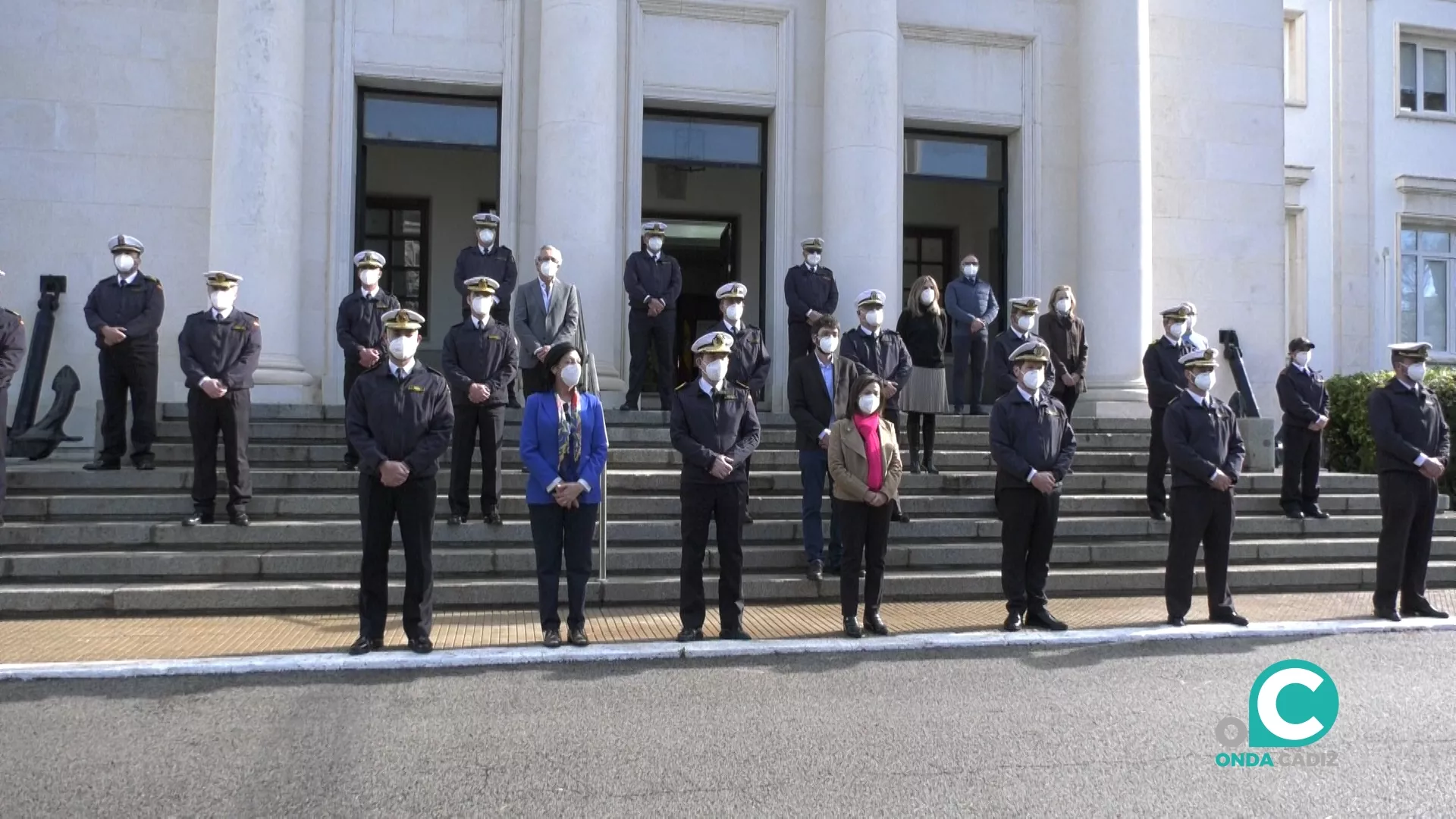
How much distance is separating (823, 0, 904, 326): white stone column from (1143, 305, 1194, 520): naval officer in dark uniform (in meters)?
3.98

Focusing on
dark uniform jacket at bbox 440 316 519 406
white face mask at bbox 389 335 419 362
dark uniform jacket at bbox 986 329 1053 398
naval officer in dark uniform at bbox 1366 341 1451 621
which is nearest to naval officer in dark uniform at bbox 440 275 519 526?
dark uniform jacket at bbox 440 316 519 406

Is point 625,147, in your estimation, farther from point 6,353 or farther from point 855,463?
point 855,463

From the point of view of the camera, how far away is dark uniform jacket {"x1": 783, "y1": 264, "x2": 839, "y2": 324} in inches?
472

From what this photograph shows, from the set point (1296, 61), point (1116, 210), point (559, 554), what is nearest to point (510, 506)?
point (559, 554)

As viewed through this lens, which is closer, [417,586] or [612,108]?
[417,586]

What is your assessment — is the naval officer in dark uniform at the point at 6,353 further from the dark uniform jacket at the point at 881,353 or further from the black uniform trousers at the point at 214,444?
the dark uniform jacket at the point at 881,353

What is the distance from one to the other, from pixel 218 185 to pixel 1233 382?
47.4ft

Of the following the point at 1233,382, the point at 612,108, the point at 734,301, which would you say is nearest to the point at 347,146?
the point at 612,108

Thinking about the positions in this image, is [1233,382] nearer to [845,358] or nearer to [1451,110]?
[845,358]

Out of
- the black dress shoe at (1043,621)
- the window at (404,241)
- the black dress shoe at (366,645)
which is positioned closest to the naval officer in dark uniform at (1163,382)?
the black dress shoe at (1043,621)

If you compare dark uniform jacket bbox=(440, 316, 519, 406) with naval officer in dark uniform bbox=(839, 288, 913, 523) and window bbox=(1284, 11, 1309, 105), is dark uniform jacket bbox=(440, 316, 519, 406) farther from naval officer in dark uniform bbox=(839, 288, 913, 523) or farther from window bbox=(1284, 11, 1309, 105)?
window bbox=(1284, 11, 1309, 105)

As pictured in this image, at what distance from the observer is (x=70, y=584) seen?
26.9 feet

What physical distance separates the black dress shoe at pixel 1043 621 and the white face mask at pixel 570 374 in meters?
3.86

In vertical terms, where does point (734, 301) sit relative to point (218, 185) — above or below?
below
